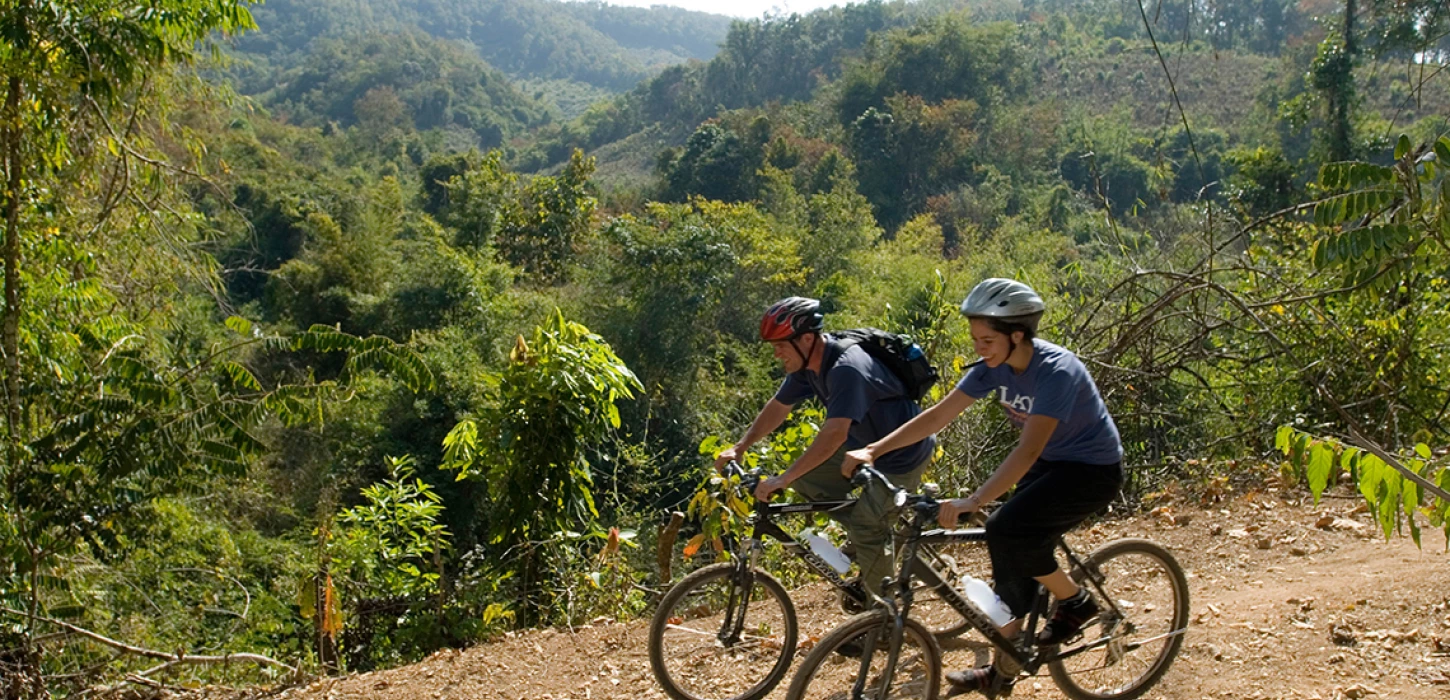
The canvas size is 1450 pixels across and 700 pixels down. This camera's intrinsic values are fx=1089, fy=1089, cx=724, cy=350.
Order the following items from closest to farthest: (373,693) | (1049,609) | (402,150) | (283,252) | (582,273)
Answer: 1. (1049,609)
2. (373,693)
3. (582,273)
4. (283,252)
5. (402,150)

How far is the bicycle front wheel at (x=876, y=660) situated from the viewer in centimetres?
326

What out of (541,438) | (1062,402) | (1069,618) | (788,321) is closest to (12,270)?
(541,438)

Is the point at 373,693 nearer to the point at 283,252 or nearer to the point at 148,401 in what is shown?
the point at 148,401

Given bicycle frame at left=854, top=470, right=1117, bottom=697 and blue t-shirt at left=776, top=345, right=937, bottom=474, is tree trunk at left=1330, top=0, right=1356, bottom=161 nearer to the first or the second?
blue t-shirt at left=776, top=345, right=937, bottom=474

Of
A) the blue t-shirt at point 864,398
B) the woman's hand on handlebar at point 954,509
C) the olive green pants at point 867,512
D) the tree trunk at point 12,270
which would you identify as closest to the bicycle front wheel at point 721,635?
the olive green pants at point 867,512

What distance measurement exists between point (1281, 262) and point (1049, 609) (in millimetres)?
5838

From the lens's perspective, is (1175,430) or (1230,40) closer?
(1175,430)

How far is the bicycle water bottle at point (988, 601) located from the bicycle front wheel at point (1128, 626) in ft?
1.17

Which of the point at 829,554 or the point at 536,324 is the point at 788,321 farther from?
the point at 536,324

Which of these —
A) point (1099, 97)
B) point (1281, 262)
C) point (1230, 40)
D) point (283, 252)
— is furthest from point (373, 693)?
point (1230, 40)

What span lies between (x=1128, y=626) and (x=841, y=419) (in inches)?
47.4

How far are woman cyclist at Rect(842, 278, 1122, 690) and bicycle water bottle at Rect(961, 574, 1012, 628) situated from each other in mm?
35

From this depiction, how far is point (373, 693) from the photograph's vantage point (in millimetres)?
4770

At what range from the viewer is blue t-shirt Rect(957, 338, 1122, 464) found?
324cm
